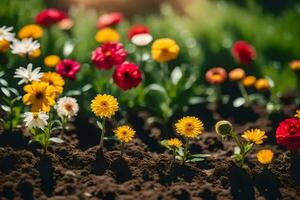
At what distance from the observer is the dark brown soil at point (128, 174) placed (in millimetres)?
2291

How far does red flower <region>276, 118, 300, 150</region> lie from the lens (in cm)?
252

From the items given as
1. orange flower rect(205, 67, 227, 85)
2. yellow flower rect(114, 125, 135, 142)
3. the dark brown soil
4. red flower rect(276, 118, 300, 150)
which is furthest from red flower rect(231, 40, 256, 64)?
yellow flower rect(114, 125, 135, 142)

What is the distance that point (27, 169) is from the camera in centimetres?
240

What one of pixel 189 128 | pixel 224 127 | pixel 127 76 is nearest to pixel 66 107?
pixel 127 76

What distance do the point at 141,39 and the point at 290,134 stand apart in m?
1.13

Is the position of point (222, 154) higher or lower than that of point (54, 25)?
lower

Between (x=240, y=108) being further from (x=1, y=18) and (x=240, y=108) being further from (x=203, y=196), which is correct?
(x=1, y=18)

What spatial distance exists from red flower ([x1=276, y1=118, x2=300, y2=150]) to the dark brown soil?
6.0 inches

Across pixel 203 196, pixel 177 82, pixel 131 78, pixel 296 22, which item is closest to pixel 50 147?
pixel 131 78

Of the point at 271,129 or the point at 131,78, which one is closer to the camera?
the point at 131,78

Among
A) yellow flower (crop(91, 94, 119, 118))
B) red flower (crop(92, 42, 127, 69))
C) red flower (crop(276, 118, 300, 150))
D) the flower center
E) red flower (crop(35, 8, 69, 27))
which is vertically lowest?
red flower (crop(276, 118, 300, 150))

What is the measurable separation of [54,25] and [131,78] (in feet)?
4.39

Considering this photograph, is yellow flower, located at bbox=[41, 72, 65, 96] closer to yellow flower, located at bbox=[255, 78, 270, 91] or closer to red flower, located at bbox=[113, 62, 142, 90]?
red flower, located at bbox=[113, 62, 142, 90]

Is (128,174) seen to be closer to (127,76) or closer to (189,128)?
(189,128)
